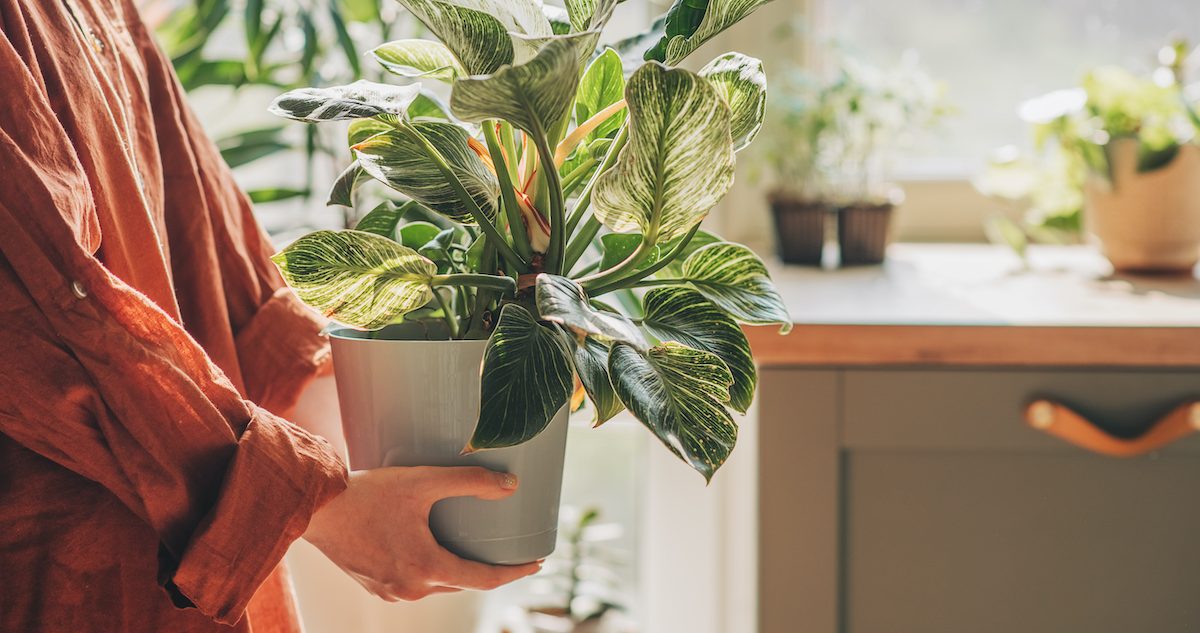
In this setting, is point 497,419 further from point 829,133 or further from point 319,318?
point 829,133

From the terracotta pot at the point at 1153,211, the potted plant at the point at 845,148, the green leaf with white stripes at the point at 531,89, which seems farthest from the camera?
the potted plant at the point at 845,148

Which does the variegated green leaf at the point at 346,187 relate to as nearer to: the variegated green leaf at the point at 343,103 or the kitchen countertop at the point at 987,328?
the variegated green leaf at the point at 343,103

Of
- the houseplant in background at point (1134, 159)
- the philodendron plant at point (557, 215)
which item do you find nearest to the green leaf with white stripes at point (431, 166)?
the philodendron plant at point (557, 215)

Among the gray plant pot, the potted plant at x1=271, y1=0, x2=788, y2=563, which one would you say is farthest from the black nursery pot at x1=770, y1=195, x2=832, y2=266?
the gray plant pot

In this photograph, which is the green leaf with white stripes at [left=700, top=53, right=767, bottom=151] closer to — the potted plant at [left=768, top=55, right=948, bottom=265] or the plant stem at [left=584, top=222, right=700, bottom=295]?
the plant stem at [left=584, top=222, right=700, bottom=295]

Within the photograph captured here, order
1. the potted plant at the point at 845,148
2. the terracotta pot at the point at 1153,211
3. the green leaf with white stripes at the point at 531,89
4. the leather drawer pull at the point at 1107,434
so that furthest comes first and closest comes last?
the potted plant at the point at 845,148
the terracotta pot at the point at 1153,211
the leather drawer pull at the point at 1107,434
the green leaf with white stripes at the point at 531,89

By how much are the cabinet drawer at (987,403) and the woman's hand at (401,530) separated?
0.53m

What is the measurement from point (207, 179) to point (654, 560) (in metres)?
0.87

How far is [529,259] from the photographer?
21.5 inches

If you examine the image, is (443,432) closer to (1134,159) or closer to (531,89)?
(531,89)

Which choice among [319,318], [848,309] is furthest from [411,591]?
[848,309]

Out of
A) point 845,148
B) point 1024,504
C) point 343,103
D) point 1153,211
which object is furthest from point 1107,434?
point 343,103

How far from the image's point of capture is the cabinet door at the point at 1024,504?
99 cm

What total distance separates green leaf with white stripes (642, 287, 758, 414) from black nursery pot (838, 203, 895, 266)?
813 millimetres
